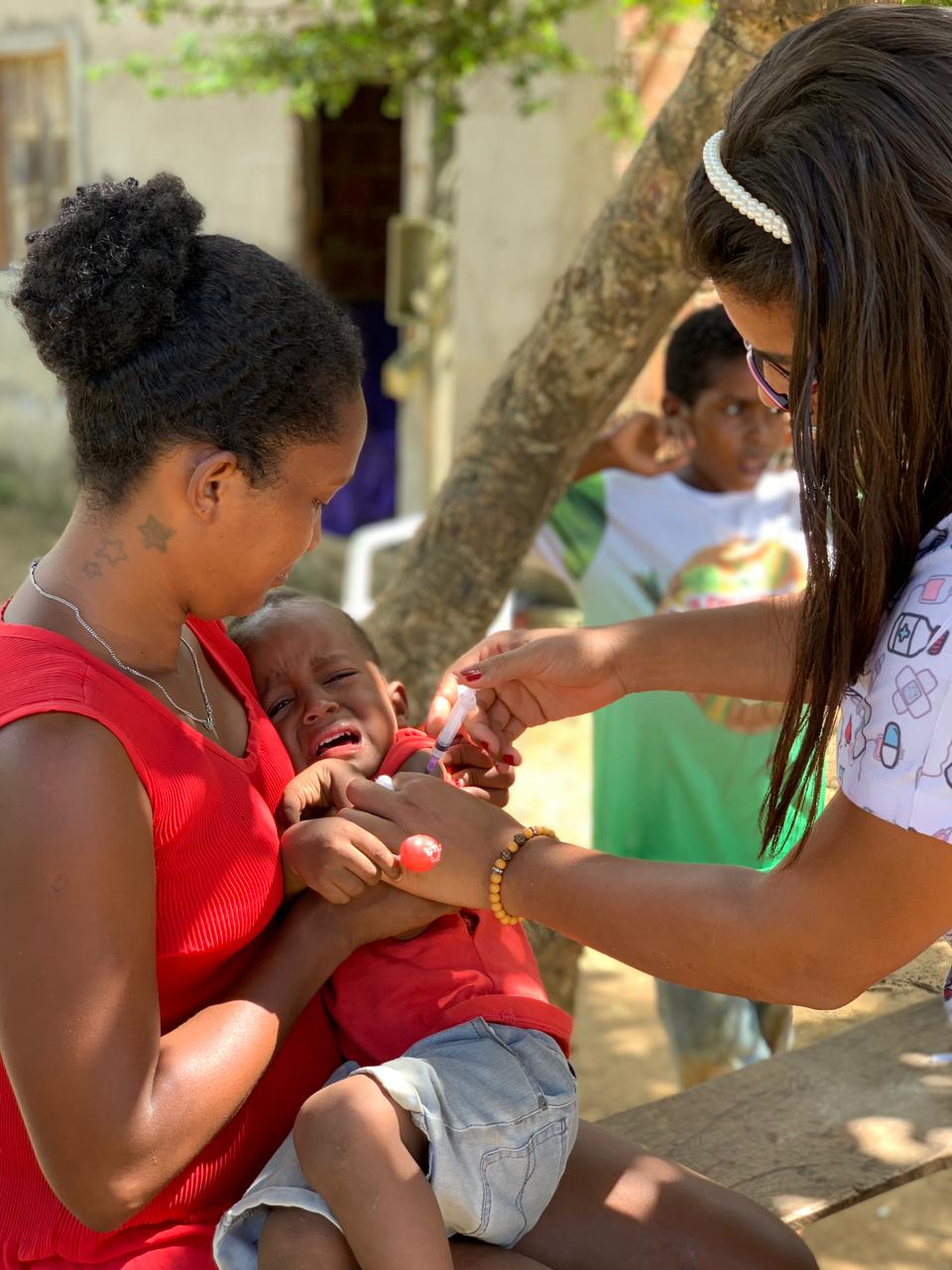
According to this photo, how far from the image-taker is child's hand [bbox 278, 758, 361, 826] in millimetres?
1947

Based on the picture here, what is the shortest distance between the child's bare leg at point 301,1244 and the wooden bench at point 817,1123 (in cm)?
96

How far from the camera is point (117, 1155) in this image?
1534 mm

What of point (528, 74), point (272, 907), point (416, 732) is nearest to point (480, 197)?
point (528, 74)

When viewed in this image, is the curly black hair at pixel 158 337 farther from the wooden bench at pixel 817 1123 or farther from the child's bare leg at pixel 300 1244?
the wooden bench at pixel 817 1123

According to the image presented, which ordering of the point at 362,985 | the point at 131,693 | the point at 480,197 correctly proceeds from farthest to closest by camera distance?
the point at 480,197
the point at 362,985
the point at 131,693

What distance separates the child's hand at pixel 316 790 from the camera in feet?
6.39

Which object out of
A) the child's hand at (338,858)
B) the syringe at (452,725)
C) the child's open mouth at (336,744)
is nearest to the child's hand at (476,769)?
the syringe at (452,725)

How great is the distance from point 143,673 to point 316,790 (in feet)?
1.13

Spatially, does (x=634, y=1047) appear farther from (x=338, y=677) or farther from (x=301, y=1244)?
(x=301, y=1244)

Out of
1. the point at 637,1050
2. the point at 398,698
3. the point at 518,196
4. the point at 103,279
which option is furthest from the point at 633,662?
the point at 518,196

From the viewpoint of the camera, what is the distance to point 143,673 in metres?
1.78

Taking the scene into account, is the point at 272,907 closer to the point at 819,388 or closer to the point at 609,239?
the point at 819,388

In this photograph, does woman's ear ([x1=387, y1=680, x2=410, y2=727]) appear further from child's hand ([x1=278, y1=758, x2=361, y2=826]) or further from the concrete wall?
the concrete wall

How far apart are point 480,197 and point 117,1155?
6.39 metres
